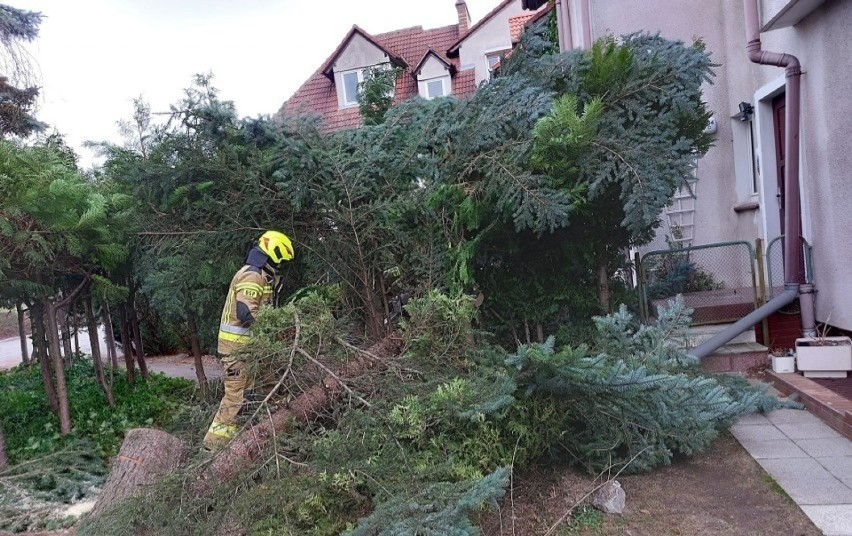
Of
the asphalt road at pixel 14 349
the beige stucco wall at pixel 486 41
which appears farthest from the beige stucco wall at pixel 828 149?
the beige stucco wall at pixel 486 41

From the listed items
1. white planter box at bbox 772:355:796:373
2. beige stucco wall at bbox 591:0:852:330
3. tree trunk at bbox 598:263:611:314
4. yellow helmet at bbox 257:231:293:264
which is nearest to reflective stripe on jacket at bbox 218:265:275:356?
yellow helmet at bbox 257:231:293:264

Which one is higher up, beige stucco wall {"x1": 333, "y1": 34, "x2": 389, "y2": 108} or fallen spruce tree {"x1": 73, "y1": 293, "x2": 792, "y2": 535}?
beige stucco wall {"x1": 333, "y1": 34, "x2": 389, "y2": 108}

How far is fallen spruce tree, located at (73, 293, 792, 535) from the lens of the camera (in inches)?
118

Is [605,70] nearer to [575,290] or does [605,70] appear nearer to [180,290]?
[575,290]

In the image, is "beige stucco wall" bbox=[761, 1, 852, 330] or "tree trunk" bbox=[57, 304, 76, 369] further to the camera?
"tree trunk" bbox=[57, 304, 76, 369]

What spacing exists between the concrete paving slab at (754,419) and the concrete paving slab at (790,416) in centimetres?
4

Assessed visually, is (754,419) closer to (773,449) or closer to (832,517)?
(773,449)

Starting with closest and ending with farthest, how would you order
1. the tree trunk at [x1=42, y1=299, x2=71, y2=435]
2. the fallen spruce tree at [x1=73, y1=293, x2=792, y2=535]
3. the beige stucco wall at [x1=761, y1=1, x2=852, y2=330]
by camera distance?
the fallen spruce tree at [x1=73, y1=293, x2=792, y2=535] < the beige stucco wall at [x1=761, y1=1, x2=852, y2=330] < the tree trunk at [x1=42, y1=299, x2=71, y2=435]

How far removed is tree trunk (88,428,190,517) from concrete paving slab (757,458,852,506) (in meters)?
3.70

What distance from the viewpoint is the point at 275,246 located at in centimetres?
498

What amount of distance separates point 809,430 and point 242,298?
14.4 feet

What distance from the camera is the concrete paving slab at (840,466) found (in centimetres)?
367

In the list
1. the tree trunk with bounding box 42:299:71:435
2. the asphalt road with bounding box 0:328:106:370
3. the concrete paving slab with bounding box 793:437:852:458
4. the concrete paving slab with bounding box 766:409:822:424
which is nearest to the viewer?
the concrete paving slab with bounding box 793:437:852:458

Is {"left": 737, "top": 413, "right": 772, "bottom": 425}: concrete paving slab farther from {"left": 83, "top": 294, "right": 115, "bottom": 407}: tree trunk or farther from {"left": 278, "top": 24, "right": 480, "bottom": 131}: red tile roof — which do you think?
{"left": 278, "top": 24, "right": 480, "bottom": 131}: red tile roof
